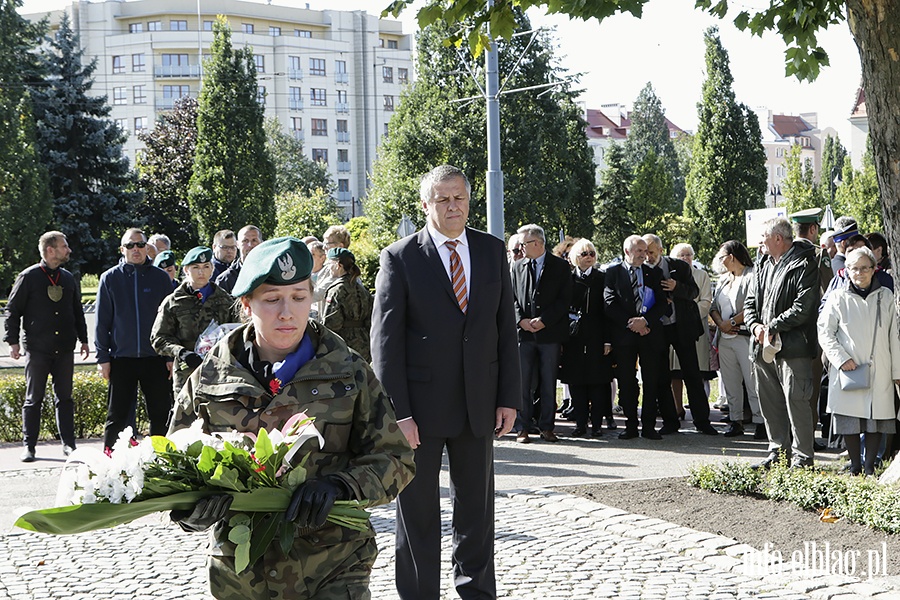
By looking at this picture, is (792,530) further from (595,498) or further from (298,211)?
(298,211)

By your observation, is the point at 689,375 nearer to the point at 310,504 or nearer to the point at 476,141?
the point at 310,504

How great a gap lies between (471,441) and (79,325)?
709cm

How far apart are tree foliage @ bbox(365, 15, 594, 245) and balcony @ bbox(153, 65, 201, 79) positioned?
59.6m

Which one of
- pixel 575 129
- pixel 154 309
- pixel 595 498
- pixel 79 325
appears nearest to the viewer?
pixel 595 498

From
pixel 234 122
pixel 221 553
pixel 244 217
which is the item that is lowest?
pixel 221 553

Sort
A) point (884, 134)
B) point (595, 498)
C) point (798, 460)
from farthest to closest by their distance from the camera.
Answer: point (798, 460)
point (595, 498)
point (884, 134)

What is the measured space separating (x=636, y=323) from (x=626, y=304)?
0.25 m

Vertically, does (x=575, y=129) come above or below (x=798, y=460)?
above

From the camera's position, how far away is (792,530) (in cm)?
724

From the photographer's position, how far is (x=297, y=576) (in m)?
3.33

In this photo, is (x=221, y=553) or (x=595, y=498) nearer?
(x=221, y=553)

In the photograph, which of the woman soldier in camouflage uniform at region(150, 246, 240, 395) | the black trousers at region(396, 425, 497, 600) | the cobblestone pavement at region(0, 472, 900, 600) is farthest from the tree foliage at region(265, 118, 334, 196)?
the black trousers at region(396, 425, 497, 600)

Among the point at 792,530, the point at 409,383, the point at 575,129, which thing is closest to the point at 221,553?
the point at 409,383

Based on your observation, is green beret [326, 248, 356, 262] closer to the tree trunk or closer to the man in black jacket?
the man in black jacket
